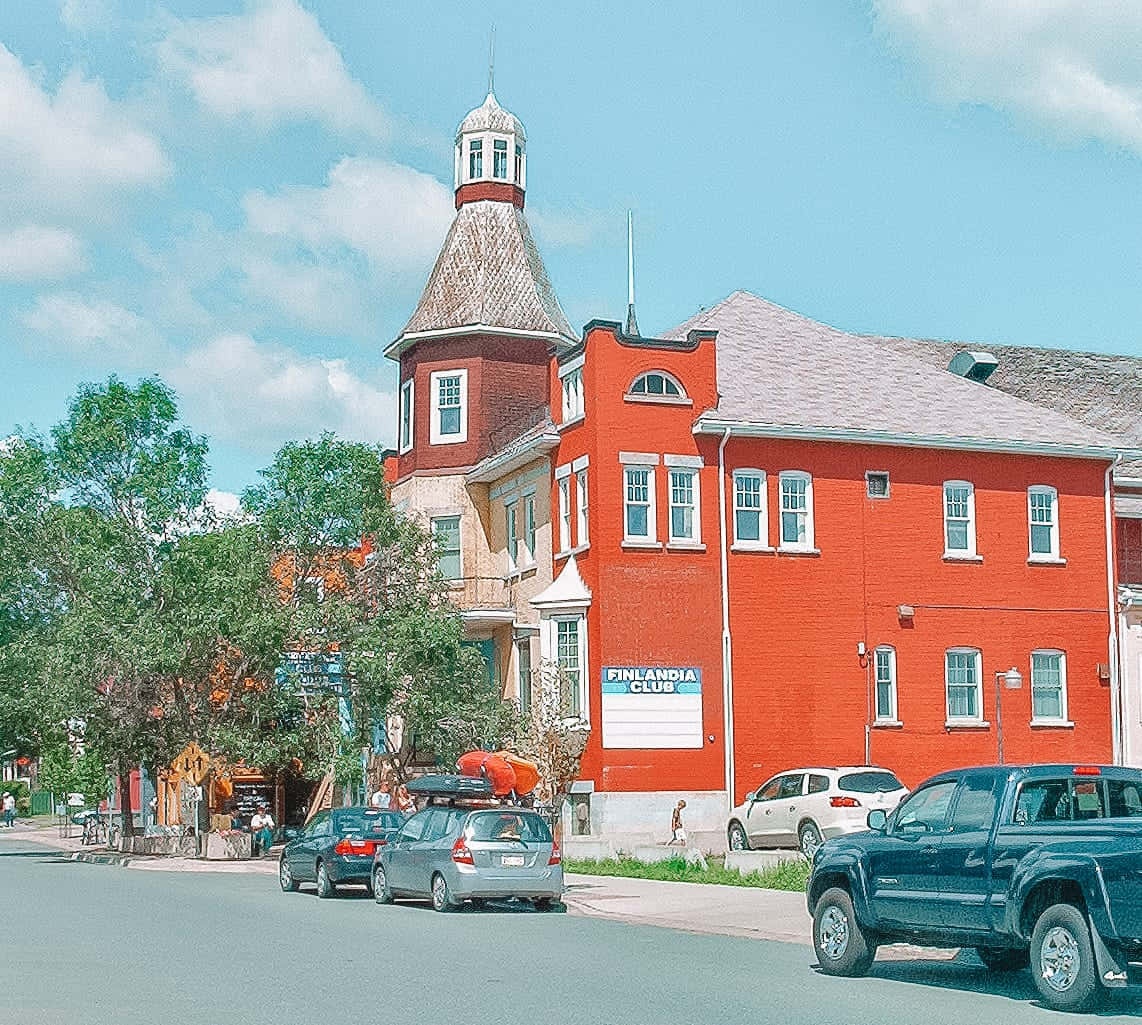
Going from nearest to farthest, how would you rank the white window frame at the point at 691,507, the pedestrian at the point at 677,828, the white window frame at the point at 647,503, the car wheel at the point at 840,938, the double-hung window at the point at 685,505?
the car wheel at the point at 840,938 → the pedestrian at the point at 677,828 → the white window frame at the point at 647,503 → the white window frame at the point at 691,507 → the double-hung window at the point at 685,505

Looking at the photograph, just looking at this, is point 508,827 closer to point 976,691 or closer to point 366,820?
point 366,820

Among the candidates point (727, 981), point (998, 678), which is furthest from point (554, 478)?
point (727, 981)

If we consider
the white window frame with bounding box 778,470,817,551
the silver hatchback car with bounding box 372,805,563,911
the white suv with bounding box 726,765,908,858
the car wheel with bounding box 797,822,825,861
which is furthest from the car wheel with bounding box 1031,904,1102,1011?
the white window frame with bounding box 778,470,817,551

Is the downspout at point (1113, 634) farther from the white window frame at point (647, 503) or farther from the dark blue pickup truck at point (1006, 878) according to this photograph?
the dark blue pickup truck at point (1006, 878)

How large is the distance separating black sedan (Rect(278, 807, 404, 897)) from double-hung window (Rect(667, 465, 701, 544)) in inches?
508

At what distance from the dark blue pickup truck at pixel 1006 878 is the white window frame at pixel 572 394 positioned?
25030mm

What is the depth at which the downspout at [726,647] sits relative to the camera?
38250mm

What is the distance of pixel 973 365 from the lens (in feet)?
160

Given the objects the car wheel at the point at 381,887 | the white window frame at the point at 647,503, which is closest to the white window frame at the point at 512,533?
the white window frame at the point at 647,503

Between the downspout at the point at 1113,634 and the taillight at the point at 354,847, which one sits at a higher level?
the downspout at the point at 1113,634

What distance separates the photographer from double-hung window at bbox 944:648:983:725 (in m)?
41.0

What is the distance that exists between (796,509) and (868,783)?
10.5 metres

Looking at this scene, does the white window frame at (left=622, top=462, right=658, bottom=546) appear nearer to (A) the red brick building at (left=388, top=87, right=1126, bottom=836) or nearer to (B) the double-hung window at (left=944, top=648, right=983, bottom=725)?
(A) the red brick building at (left=388, top=87, right=1126, bottom=836)

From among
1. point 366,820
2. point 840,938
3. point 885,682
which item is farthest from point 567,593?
point 840,938
